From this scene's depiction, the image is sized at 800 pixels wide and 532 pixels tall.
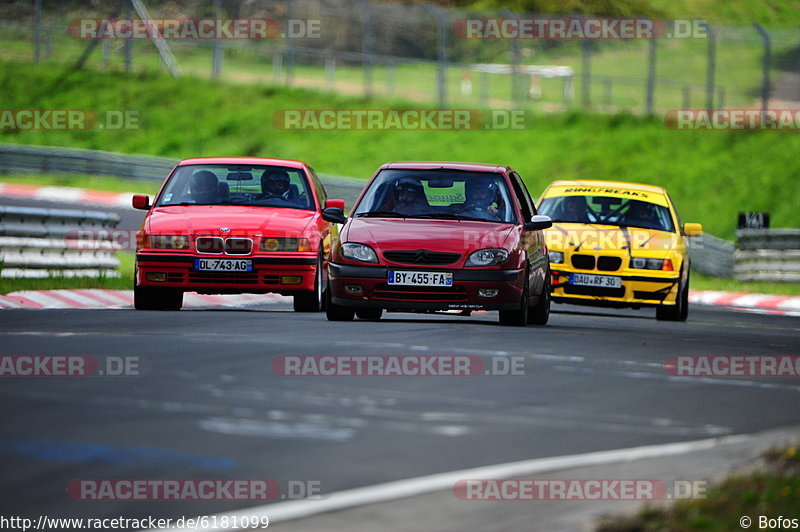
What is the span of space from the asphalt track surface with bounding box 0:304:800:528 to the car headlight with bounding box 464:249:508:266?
63cm

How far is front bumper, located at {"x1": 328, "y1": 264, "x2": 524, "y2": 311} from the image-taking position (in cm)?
1355

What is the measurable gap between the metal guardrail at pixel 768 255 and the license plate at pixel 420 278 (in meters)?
14.4

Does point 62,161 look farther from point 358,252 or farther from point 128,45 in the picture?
point 358,252

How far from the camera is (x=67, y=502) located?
5.89 m

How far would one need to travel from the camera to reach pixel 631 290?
17.4m

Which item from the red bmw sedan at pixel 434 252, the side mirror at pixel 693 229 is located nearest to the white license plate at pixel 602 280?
the side mirror at pixel 693 229

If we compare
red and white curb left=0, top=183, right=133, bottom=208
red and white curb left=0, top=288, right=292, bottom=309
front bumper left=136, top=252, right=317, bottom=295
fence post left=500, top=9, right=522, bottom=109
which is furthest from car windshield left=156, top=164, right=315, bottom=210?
fence post left=500, top=9, right=522, bottom=109

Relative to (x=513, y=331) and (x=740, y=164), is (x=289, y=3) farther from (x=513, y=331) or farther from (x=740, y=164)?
(x=513, y=331)

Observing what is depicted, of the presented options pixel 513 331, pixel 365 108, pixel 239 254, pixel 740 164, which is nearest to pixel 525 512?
pixel 513 331

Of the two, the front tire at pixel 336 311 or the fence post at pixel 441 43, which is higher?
the fence post at pixel 441 43

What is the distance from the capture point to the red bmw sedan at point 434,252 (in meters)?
13.6

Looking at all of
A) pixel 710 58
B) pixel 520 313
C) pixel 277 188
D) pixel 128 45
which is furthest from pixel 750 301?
pixel 128 45

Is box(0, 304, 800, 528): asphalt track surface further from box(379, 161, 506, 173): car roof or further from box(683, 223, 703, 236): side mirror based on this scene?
box(683, 223, 703, 236): side mirror

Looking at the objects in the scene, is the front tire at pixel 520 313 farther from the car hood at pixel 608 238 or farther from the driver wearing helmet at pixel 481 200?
the car hood at pixel 608 238
